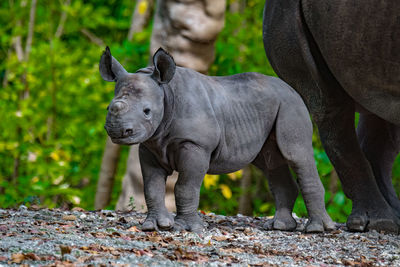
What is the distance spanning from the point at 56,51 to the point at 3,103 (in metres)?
1.17

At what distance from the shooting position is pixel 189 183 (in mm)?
4500

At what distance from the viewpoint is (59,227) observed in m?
4.43

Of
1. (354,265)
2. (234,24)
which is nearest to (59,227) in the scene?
(354,265)

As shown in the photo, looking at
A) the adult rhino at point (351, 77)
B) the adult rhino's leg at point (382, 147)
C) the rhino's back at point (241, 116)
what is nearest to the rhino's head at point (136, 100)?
the rhino's back at point (241, 116)

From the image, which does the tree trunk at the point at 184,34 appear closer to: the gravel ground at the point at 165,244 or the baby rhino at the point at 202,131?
the gravel ground at the point at 165,244

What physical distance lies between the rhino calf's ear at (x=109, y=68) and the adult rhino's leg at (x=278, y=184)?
1326mm

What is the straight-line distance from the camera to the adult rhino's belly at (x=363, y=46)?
13.3 feet

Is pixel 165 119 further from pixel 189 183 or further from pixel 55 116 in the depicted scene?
pixel 55 116

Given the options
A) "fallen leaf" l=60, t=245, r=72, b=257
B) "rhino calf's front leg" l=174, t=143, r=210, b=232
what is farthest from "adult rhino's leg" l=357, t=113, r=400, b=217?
"fallen leaf" l=60, t=245, r=72, b=257

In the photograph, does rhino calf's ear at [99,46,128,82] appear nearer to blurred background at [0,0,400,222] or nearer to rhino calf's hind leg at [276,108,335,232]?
rhino calf's hind leg at [276,108,335,232]

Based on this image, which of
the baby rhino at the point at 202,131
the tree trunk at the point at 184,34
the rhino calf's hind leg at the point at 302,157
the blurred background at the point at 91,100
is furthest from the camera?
the blurred background at the point at 91,100

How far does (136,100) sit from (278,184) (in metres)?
1.58

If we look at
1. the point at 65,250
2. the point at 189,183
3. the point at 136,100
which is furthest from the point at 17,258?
the point at 189,183

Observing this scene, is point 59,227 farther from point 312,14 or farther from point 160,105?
point 312,14
